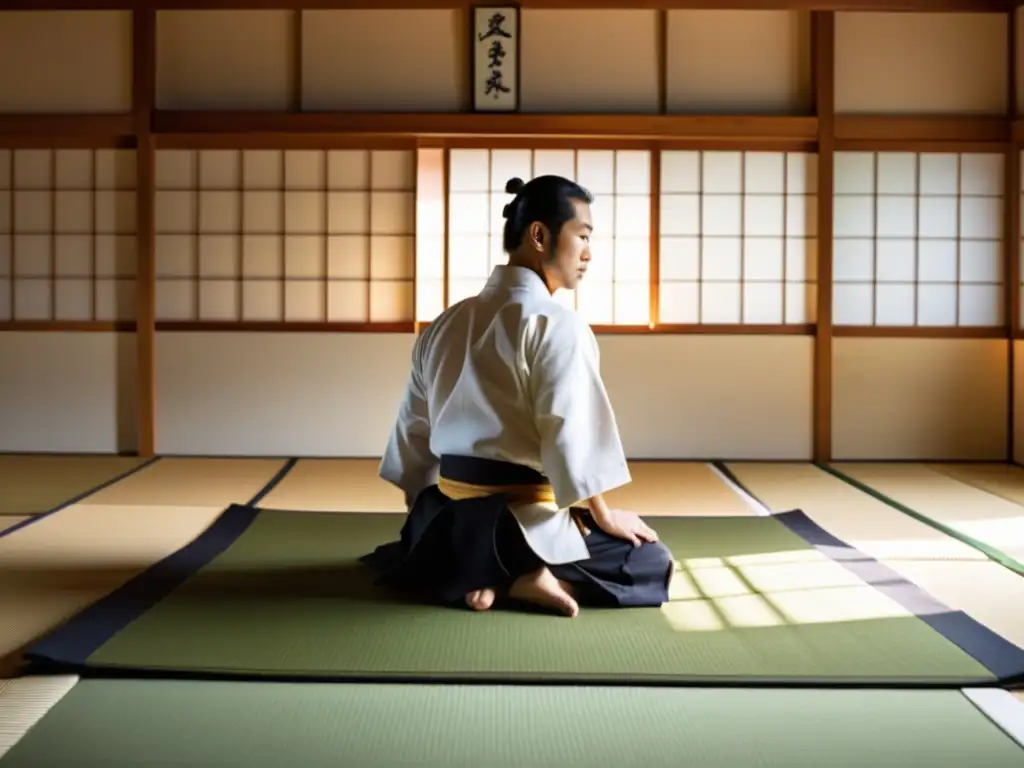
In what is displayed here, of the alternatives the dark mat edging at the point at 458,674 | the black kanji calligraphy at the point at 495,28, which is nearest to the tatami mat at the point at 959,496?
the dark mat edging at the point at 458,674

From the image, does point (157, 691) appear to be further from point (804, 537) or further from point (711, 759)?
point (804, 537)

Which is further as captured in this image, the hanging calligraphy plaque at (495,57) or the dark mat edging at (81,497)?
the hanging calligraphy plaque at (495,57)

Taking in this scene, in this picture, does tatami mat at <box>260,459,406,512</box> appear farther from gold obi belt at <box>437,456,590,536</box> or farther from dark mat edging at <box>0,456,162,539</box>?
gold obi belt at <box>437,456,590,536</box>

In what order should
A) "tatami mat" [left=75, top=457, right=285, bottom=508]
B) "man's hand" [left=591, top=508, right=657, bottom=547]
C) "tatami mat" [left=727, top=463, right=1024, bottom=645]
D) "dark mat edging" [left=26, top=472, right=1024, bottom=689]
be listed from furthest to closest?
"tatami mat" [left=75, top=457, right=285, bottom=508] → "tatami mat" [left=727, top=463, right=1024, bottom=645] → "man's hand" [left=591, top=508, right=657, bottom=547] → "dark mat edging" [left=26, top=472, right=1024, bottom=689]

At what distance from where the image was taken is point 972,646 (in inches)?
97.6

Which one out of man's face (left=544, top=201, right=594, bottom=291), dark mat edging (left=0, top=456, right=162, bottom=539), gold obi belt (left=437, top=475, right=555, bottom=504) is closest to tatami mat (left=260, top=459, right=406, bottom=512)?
dark mat edging (left=0, top=456, right=162, bottom=539)

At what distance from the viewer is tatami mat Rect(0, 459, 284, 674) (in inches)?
110

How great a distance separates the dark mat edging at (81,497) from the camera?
3938mm

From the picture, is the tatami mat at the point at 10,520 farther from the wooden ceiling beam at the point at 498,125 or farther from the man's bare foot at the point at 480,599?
the wooden ceiling beam at the point at 498,125

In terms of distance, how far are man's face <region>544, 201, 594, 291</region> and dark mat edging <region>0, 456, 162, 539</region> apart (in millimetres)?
2168

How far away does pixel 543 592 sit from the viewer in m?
2.74

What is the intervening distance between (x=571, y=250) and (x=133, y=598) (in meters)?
1.41

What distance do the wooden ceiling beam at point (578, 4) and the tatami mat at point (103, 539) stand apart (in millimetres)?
2453

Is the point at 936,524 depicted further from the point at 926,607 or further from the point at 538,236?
the point at 538,236
